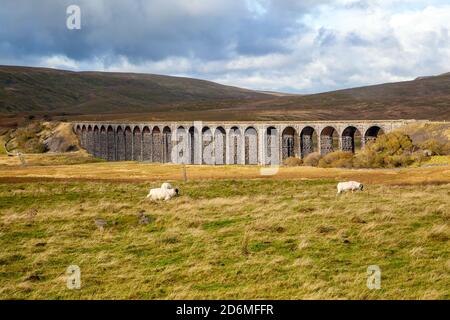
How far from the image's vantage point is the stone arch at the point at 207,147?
3831 inches

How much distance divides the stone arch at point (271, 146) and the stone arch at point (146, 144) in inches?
1337

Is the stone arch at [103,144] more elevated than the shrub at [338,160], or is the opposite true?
the stone arch at [103,144]

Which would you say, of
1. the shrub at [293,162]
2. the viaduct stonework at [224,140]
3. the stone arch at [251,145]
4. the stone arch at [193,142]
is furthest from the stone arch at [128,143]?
the shrub at [293,162]

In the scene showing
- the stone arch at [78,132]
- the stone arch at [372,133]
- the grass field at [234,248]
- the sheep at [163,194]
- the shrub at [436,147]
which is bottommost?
Result: the grass field at [234,248]

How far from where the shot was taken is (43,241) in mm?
18938

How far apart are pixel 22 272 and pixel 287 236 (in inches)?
356

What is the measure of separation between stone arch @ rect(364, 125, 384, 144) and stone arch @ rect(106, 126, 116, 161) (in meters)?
68.2

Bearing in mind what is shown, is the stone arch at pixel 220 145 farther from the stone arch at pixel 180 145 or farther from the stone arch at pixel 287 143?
the stone arch at pixel 287 143

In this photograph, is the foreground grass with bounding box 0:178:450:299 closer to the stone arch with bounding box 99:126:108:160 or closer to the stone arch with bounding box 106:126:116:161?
the stone arch with bounding box 106:126:116:161

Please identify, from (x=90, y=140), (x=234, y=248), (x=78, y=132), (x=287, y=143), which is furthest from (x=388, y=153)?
(x=78, y=132)

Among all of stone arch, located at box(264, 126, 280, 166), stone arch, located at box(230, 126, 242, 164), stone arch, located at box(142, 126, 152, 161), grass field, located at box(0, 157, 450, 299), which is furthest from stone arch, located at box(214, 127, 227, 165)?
grass field, located at box(0, 157, 450, 299)

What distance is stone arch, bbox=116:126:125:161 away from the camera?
403ft

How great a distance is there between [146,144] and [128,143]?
26.5ft
